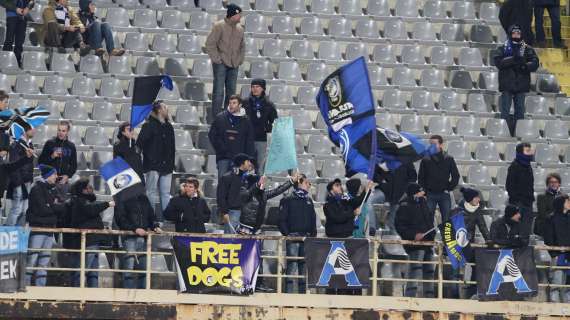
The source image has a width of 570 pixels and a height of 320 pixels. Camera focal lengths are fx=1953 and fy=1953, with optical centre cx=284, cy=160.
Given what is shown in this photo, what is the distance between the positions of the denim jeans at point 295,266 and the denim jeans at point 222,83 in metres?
3.69

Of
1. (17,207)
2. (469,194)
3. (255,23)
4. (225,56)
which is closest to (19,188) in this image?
(17,207)

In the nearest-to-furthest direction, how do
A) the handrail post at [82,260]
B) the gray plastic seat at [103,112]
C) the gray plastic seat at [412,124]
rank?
the handrail post at [82,260], the gray plastic seat at [103,112], the gray plastic seat at [412,124]

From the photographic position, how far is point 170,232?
959 inches

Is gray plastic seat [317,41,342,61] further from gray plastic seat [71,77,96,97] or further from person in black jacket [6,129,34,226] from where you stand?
person in black jacket [6,129,34,226]

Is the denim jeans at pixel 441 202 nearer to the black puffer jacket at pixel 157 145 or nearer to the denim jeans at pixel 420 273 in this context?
the denim jeans at pixel 420 273

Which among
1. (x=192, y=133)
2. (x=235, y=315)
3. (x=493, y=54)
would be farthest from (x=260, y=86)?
(x=493, y=54)

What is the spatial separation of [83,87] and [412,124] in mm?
4875

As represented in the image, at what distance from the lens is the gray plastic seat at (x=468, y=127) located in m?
29.1

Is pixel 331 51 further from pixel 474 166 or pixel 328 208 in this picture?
pixel 328 208

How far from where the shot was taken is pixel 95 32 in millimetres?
29062

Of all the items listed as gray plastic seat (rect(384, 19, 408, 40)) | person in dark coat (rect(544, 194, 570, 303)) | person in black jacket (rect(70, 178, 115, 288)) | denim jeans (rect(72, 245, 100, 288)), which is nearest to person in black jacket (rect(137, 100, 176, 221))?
person in black jacket (rect(70, 178, 115, 288))

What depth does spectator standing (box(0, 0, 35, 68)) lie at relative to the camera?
2859 centimetres

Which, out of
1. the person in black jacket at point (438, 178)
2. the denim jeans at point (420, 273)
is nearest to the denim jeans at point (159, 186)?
the denim jeans at point (420, 273)

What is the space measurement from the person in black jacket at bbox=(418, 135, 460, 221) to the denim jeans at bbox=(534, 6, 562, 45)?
647cm
